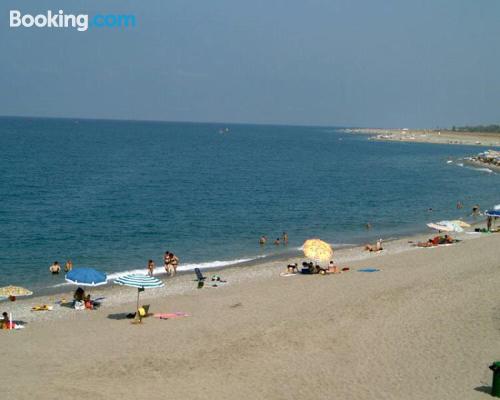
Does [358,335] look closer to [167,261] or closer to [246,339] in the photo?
[246,339]

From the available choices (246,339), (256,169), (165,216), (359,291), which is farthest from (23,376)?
(256,169)

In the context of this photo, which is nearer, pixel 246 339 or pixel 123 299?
pixel 246 339

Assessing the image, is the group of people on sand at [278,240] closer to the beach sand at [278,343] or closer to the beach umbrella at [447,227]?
the beach umbrella at [447,227]

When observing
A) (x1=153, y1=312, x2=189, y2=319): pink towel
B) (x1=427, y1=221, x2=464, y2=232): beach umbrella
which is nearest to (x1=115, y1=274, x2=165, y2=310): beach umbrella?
(x1=153, y1=312, x2=189, y2=319): pink towel

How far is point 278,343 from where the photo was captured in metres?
15.2

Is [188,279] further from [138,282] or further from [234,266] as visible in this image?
[138,282]

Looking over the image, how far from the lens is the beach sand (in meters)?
12.4

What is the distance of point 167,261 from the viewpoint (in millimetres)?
25828

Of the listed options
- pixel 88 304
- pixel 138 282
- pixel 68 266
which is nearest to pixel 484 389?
pixel 138 282

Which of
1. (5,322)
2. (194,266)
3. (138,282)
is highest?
(138,282)

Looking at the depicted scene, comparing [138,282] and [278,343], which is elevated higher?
[138,282]

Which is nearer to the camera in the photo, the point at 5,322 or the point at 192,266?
the point at 5,322

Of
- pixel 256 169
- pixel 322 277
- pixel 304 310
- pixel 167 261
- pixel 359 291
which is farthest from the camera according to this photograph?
pixel 256 169

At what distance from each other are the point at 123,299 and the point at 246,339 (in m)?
7.30
